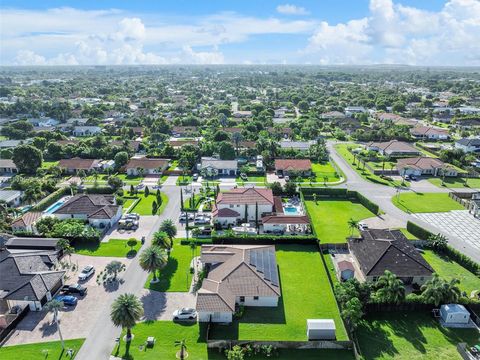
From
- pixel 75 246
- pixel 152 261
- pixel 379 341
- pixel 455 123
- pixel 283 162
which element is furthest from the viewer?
pixel 455 123

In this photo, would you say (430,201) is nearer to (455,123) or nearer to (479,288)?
(479,288)

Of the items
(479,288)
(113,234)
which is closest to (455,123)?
(479,288)

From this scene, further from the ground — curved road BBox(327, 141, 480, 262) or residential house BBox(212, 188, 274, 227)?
residential house BBox(212, 188, 274, 227)

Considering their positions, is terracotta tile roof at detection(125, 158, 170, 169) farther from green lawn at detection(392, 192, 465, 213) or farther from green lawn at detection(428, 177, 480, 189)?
green lawn at detection(428, 177, 480, 189)

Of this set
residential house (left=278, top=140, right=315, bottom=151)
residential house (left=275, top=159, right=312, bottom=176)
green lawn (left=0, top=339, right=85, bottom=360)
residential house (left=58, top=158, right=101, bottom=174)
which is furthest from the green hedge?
residential house (left=58, top=158, right=101, bottom=174)

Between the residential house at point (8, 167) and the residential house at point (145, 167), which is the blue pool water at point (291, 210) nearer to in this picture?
the residential house at point (145, 167)
